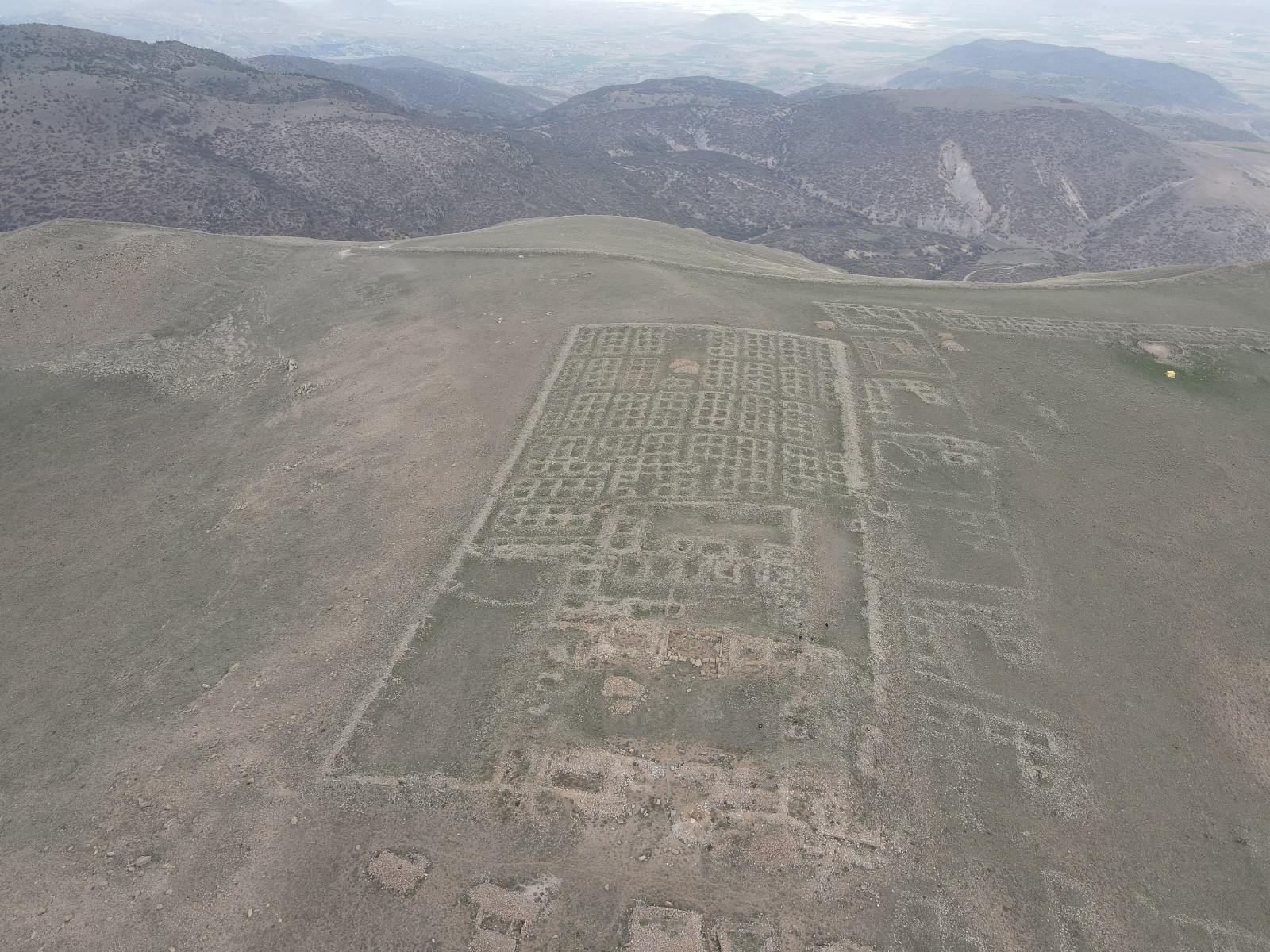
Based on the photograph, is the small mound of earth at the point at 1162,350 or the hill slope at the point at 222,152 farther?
the hill slope at the point at 222,152

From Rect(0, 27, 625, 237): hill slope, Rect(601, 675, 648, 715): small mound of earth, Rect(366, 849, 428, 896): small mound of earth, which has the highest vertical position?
Rect(0, 27, 625, 237): hill slope

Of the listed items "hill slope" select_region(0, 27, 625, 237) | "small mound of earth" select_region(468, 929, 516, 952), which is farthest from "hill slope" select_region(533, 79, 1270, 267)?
"small mound of earth" select_region(468, 929, 516, 952)

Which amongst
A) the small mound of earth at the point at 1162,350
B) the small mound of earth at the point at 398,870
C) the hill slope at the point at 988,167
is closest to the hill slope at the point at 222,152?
the hill slope at the point at 988,167

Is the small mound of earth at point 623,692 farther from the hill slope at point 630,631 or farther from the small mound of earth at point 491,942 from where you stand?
the small mound of earth at point 491,942

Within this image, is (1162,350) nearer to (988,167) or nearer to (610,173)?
(988,167)

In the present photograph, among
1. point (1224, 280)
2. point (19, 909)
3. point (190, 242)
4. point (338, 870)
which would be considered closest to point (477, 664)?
point (338, 870)

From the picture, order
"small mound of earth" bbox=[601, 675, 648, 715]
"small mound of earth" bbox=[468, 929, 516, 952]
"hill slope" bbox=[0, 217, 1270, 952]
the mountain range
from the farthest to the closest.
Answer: the mountain range → "small mound of earth" bbox=[601, 675, 648, 715] → "hill slope" bbox=[0, 217, 1270, 952] → "small mound of earth" bbox=[468, 929, 516, 952]

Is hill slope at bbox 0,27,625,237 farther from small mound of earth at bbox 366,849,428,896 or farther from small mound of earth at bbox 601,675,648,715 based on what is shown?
small mound of earth at bbox 366,849,428,896

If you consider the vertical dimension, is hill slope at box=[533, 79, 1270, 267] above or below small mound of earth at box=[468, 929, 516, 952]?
above
